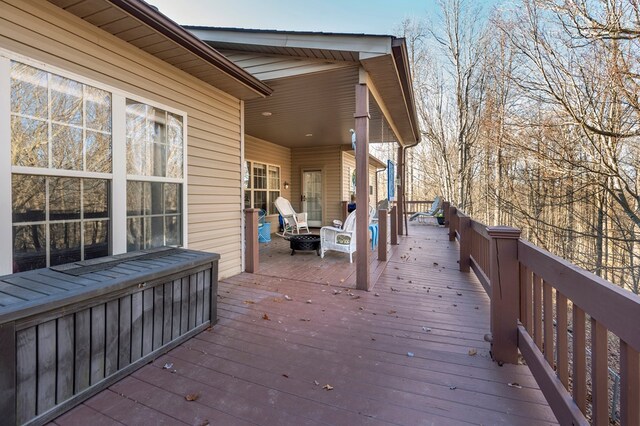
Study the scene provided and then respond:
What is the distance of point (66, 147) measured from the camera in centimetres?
254

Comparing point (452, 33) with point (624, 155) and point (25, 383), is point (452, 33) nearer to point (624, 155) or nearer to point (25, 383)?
point (624, 155)

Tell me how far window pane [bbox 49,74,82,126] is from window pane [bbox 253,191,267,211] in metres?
6.05

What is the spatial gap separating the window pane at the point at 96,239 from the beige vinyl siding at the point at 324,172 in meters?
7.80

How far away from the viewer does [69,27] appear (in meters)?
2.56

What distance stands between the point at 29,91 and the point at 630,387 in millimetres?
3807

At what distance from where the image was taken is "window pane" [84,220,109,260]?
2.73 metres

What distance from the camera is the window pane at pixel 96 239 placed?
2732mm

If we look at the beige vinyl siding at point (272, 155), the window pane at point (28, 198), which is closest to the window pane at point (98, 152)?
the window pane at point (28, 198)

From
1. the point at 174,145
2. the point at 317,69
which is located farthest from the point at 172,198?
the point at 317,69

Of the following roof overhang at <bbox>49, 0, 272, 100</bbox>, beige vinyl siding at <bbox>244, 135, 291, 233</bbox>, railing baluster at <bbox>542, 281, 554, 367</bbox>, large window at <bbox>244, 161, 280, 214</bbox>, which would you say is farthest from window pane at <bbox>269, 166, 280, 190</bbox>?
railing baluster at <bbox>542, 281, 554, 367</bbox>

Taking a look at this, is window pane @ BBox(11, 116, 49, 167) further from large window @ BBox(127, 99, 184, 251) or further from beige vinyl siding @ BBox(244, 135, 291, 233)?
beige vinyl siding @ BBox(244, 135, 291, 233)

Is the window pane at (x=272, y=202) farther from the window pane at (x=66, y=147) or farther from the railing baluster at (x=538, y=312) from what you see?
the railing baluster at (x=538, y=312)

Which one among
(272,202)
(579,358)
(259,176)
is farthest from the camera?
(272,202)

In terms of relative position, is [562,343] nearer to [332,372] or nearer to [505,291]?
[505,291]
